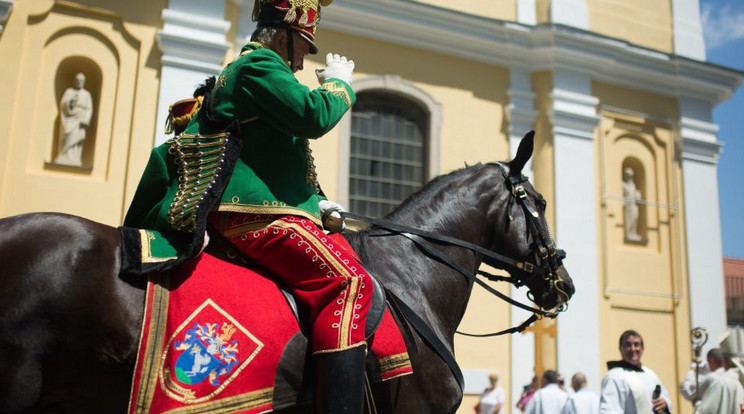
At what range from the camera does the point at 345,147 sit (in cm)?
1252

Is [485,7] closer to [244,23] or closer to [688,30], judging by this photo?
[244,23]

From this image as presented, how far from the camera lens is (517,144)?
46.0 feet

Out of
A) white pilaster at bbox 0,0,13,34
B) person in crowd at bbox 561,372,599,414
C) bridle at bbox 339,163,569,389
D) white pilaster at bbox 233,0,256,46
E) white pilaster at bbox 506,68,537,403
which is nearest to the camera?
bridle at bbox 339,163,569,389

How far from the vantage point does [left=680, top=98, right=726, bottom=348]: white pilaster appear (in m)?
14.6

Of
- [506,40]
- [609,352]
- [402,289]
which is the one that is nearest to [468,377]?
[609,352]

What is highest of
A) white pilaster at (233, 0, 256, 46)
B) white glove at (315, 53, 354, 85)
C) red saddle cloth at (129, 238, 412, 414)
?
white pilaster at (233, 0, 256, 46)

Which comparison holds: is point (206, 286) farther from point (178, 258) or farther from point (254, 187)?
point (254, 187)

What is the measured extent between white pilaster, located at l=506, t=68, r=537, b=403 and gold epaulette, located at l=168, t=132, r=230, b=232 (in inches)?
375

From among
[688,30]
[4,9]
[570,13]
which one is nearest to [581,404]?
[570,13]

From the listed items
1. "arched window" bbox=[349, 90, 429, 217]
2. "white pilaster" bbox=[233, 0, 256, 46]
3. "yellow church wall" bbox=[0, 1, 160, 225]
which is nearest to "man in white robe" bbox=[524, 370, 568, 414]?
"arched window" bbox=[349, 90, 429, 217]

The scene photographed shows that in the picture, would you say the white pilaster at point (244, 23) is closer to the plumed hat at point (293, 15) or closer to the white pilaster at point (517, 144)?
the white pilaster at point (517, 144)

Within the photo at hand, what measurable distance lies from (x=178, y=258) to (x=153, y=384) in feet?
1.62

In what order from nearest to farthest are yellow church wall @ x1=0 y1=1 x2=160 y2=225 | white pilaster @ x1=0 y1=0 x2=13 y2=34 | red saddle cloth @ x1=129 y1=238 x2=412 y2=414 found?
red saddle cloth @ x1=129 y1=238 x2=412 y2=414
white pilaster @ x1=0 y1=0 x2=13 y2=34
yellow church wall @ x1=0 y1=1 x2=160 y2=225

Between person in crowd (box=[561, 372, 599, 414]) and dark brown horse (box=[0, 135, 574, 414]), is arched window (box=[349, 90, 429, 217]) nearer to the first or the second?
person in crowd (box=[561, 372, 599, 414])
